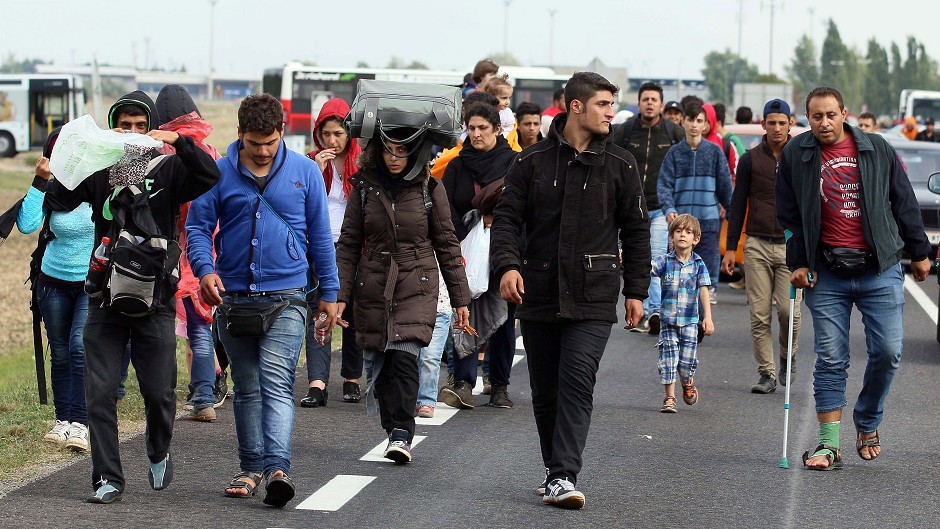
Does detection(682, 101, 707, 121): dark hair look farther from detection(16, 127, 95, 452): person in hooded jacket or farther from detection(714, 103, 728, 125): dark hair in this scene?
detection(16, 127, 95, 452): person in hooded jacket

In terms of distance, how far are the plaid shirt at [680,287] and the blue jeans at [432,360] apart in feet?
5.52

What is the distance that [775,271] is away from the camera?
11.4 metres

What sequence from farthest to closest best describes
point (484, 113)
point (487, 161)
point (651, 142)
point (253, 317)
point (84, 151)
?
point (651, 142)
point (487, 161)
point (484, 113)
point (253, 317)
point (84, 151)

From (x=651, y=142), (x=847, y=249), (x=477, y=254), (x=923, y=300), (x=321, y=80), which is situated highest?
(x=321, y=80)

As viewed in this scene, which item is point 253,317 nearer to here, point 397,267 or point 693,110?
point 397,267

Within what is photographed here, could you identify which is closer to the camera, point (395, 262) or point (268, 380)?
point (268, 380)

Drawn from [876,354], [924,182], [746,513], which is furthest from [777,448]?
[924,182]

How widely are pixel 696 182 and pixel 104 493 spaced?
8.24 meters

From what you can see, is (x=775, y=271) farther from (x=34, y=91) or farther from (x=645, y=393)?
(x=34, y=91)

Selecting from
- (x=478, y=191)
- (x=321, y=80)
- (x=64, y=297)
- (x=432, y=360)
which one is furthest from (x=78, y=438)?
(x=321, y=80)

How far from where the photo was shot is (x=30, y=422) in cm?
906

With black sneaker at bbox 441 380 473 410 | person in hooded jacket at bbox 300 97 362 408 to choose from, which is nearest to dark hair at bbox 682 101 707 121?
person in hooded jacket at bbox 300 97 362 408

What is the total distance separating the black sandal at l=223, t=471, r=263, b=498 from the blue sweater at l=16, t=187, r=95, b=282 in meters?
1.88

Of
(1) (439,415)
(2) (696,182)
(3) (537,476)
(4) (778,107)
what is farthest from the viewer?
(2) (696,182)
